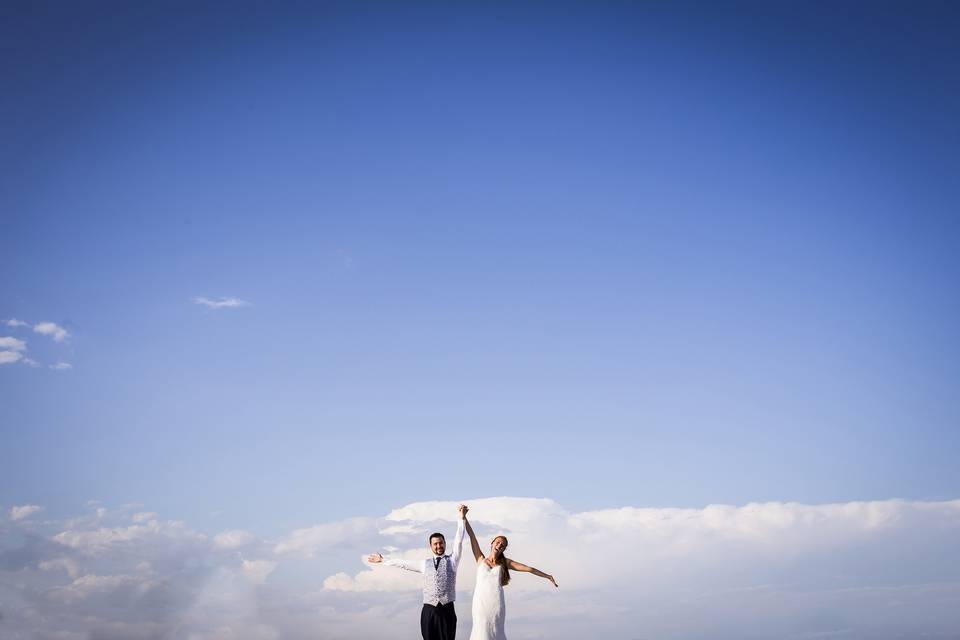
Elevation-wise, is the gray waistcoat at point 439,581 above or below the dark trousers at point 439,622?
above

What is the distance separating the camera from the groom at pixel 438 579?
2353cm

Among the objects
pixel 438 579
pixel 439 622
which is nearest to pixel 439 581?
pixel 438 579

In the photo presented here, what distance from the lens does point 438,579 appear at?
23.5 meters

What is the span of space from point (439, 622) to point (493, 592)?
4.37ft

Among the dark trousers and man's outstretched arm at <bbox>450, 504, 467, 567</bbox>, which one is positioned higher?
man's outstretched arm at <bbox>450, 504, 467, 567</bbox>

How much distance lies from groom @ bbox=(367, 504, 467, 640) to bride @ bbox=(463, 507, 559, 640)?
0.58 metres

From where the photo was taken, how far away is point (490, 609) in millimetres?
23719

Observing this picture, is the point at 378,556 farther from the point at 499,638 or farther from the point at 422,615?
the point at 499,638

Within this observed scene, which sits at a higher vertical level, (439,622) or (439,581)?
(439,581)

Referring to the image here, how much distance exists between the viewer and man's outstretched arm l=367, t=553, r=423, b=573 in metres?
23.5

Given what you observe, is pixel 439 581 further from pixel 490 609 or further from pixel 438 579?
pixel 490 609

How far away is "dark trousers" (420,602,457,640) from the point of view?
929 inches

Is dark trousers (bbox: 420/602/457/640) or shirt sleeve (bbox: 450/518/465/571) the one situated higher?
shirt sleeve (bbox: 450/518/465/571)

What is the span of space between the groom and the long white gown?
597 mm
